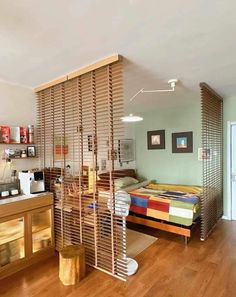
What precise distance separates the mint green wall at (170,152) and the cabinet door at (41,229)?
10.3ft

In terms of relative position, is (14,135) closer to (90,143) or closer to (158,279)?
(90,143)

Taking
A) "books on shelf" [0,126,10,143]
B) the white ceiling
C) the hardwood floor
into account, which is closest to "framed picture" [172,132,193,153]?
the white ceiling

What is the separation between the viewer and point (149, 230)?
3.80m

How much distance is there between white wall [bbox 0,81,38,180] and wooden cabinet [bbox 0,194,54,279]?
0.64 metres

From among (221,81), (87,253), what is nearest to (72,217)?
(87,253)

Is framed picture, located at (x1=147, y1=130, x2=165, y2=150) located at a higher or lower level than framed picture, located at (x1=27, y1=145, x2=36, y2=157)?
higher

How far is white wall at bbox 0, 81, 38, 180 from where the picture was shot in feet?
9.61

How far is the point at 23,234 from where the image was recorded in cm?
261

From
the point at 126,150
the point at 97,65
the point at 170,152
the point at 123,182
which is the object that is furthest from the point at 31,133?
the point at 170,152

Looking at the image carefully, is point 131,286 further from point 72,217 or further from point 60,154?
point 60,154

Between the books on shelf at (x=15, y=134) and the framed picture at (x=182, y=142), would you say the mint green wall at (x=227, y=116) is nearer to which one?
the framed picture at (x=182, y=142)

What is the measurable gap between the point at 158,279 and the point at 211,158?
7.65 feet

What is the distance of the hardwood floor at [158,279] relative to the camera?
2.14m

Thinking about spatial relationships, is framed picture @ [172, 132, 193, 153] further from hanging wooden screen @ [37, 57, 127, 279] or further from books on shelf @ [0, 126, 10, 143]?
books on shelf @ [0, 126, 10, 143]
